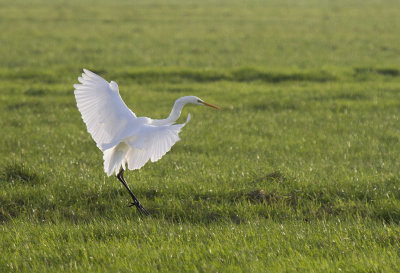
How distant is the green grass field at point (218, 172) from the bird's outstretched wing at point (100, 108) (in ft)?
2.70

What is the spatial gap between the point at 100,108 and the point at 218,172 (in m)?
1.99

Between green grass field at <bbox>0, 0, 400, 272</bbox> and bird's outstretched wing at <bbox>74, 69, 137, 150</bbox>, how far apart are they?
82 cm

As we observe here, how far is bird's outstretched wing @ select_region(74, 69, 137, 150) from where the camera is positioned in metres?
7.20

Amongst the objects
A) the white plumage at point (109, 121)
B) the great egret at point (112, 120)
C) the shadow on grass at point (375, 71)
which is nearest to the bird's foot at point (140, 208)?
the great egret at point (112, 120)

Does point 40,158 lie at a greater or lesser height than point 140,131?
lesser

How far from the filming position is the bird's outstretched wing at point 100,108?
720 cm

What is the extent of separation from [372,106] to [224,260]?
937 centimetres

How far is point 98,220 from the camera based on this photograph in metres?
6.48

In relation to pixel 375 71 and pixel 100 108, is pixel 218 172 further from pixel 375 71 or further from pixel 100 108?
pixel 375 71

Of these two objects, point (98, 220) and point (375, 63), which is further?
point (375, 63)

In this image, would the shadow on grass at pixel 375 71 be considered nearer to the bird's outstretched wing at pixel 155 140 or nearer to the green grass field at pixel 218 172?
the green grass field at pixel 218 172

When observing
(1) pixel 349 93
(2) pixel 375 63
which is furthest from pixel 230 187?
(2) pixel 375 63

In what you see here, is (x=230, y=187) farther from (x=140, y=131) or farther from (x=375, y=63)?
(x=375, y=63)

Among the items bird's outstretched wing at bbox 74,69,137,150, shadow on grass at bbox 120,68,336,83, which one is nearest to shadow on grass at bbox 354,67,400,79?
shadow on grass at bbox 120,68,336,83
